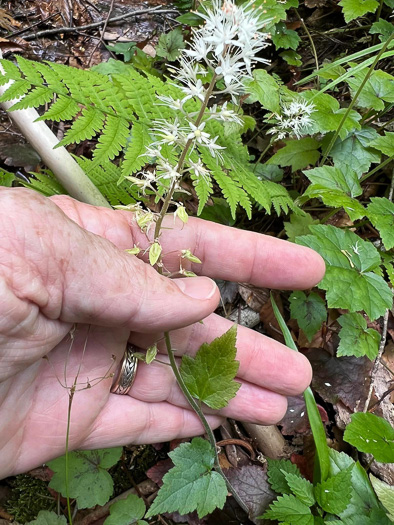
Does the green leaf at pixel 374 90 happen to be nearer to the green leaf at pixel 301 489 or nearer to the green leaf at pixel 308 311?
the green leaf at pixel 308 311

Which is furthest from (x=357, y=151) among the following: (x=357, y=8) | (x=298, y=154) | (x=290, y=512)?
(x=290, y=512)

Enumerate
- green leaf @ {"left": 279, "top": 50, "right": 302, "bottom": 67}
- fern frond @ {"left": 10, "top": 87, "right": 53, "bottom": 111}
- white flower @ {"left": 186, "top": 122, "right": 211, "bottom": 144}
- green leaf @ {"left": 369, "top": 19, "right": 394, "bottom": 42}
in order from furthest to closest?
green leaf @ {"left": 279, "top": 50, "right": 302, "bottom": 67} < green leaf @ {"left": 369, "top": 19, "right": 394, "bottom": 42} < fern frond @ {"left": 10, "top": 87, "right": 53, "bottom": 111} < white flower @ {"left": 186, "top": 122, "right": 211, "bottom": 144}

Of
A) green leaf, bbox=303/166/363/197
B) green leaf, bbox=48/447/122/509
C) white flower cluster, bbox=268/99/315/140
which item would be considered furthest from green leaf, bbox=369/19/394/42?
green leaf, bbox=48/447/122/509

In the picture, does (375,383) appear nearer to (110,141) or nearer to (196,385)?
(196,385)

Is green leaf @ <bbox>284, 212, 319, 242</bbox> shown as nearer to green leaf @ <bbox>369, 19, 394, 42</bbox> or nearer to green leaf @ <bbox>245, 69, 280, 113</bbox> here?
green leaf @ <bbox>245, 69, 280, 113</bbox>

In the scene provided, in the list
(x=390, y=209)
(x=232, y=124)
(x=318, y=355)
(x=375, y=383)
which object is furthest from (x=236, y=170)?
(x=375, y=383)

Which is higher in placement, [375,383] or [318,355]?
[318,355]
